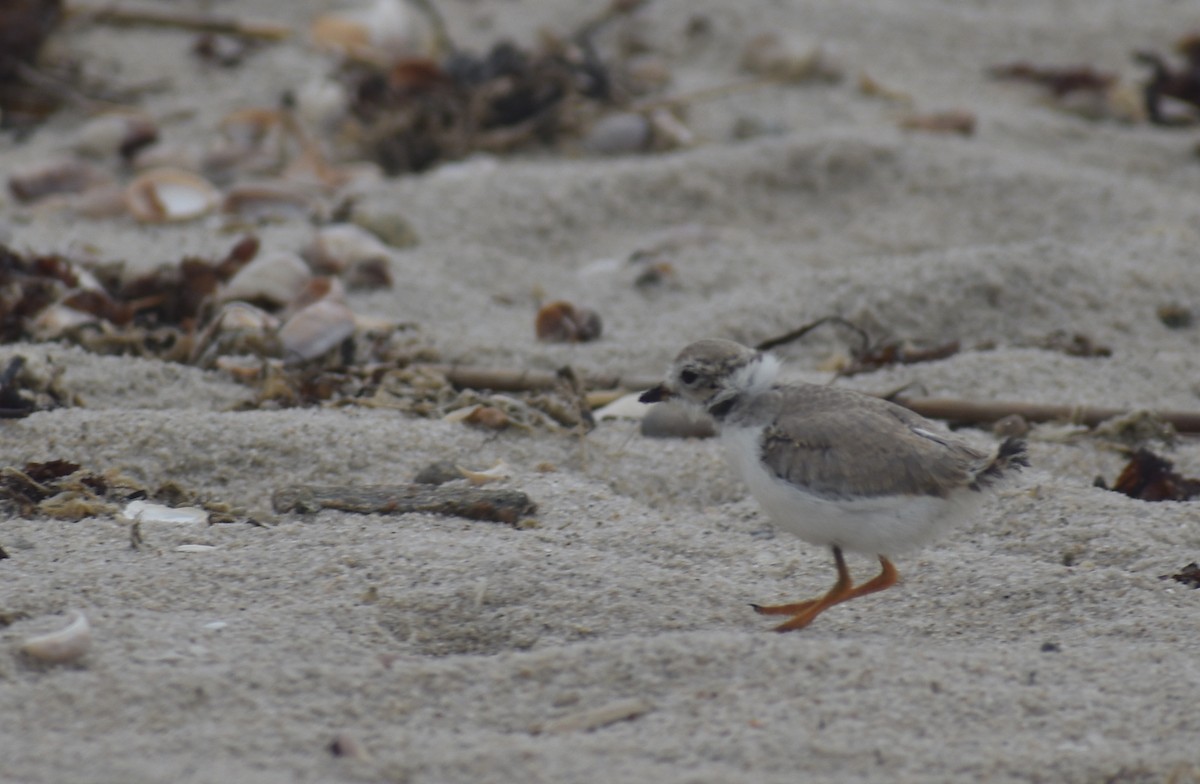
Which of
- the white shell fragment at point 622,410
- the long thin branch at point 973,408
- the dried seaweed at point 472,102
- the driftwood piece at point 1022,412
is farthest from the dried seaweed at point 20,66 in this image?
the driftwood piece at point 1022,412

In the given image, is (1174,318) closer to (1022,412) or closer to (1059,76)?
(1022,412)

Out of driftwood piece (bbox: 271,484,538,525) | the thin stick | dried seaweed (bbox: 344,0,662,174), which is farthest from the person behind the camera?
the thin stick

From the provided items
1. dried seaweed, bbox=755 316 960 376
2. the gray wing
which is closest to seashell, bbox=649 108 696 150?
dried seaweed, bbox=755 316 960 376

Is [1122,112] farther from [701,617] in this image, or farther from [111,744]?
[111,744]

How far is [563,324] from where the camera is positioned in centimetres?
478

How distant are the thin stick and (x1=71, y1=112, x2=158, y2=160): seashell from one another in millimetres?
1350

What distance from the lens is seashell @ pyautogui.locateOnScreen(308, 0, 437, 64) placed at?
24.2 feet

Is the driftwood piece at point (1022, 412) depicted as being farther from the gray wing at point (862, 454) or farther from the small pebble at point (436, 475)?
the small pebble at point (436, 475)

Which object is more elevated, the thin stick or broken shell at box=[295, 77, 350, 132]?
the thin stick

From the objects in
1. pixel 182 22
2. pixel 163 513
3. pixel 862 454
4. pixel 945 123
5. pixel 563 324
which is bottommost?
pixel 563 324

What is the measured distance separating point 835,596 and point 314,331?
6.68 ft

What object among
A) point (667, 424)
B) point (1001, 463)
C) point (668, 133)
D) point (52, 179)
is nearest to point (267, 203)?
point (52, 179)

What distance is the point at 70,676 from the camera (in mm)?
2512

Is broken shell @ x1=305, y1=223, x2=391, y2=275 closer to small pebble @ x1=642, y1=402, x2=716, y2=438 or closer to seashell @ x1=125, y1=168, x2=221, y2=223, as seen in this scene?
seashell @ x1=125, y1=168, x2=221, y2=223
